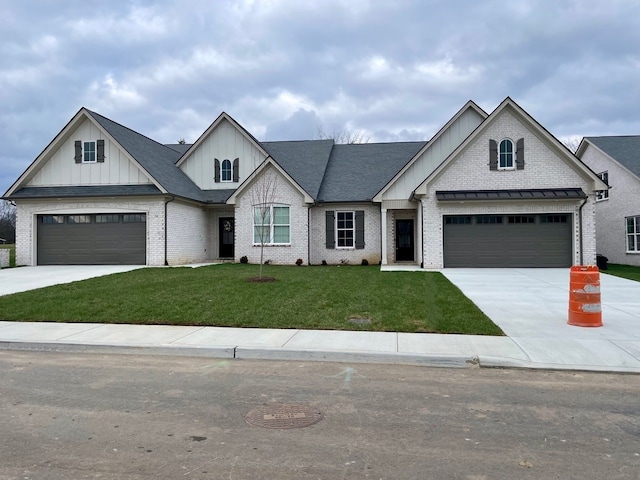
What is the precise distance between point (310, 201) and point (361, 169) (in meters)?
5.28

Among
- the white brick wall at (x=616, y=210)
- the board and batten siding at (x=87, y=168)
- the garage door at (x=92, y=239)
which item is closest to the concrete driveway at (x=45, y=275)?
the garage door at (x=92, y=239)

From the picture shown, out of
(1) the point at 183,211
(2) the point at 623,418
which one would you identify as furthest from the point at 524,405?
(1) the point at 183,211

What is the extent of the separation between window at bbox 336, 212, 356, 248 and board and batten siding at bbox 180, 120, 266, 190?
18.3 feet

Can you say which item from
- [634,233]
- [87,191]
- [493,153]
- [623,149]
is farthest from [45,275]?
[623,149]

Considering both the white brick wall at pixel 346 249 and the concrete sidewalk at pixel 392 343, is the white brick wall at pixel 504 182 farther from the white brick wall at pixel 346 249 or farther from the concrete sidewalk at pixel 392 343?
the concrete sidewalk at pixel 392 343

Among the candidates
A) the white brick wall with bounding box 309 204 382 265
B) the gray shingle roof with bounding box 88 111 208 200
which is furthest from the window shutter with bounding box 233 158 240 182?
the white brick wall with bounding box 309 204 382 265

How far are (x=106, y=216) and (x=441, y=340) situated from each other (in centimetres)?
1922

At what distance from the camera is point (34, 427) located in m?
4.48

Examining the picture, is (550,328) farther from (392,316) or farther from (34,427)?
(34,427)

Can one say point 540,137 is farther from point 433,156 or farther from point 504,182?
point 433,156

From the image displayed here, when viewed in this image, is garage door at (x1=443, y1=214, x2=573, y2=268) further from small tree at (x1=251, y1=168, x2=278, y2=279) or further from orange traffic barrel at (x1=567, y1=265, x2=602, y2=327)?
orange traffic barrel at (x1=567, y1=265, x2=602, y2=327)

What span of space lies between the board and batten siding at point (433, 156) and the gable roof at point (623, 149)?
8255 millimetres

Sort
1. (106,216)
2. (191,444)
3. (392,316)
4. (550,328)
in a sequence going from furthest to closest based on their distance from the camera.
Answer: (106,216)
(392,316)
(550,328)
(191,444)

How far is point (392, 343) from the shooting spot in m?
7.57
